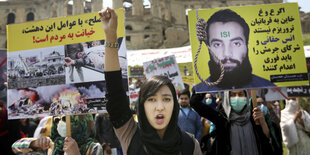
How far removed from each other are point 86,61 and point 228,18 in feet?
6.90

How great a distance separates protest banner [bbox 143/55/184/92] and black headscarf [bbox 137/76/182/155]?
14.3 feet

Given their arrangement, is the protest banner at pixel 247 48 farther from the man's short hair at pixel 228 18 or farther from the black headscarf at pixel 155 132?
the black headscarf at pixel 155 132

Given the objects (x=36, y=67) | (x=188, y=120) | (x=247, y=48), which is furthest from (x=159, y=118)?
(x=188, y=120)

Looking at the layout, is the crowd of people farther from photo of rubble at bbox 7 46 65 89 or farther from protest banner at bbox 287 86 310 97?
photo of rubble at bbox 7 46 65 89

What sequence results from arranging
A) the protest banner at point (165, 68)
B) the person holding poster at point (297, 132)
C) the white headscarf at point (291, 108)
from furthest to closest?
1. the protest banner at point (165, 68)
2. the white headscarf at point (291, 108)
3. the person holding poster at point (297, 132)

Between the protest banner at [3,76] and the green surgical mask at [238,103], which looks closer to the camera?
the green surgical mask at [238,103]

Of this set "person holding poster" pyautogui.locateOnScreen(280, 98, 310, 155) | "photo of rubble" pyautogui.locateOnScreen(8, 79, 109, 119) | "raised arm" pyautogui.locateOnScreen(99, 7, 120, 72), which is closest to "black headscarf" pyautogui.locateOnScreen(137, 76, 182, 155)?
"raised arm" pyautogui.locateOnScreen(99, 7, 120, 72)

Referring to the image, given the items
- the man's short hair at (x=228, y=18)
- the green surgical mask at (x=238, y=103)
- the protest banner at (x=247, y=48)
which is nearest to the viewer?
the green surgical mask at (x=238, y=103)

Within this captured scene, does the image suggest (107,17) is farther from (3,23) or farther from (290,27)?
(3,23)

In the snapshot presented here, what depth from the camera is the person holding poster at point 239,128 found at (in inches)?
120

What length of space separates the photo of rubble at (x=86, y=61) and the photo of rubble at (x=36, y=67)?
0.09 metres

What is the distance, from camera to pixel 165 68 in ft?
20.9

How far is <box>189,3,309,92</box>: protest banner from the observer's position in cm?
349

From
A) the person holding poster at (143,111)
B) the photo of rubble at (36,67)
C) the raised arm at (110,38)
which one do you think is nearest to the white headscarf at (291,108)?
the person holding poster at (143,111)
